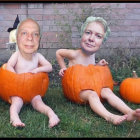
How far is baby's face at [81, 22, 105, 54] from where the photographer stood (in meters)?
3.49

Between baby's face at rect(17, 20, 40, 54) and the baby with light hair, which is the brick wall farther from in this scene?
baby's face at rect(17, 20, 40, 54)

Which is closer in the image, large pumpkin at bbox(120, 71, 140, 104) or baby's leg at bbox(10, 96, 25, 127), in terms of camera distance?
baby's leg at bbox(10, 96, 25, 127)

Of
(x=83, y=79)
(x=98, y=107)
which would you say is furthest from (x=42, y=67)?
(x=98, y=107)

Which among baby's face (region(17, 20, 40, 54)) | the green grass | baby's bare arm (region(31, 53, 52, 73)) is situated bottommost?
the green grass

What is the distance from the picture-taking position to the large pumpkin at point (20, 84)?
3188mm

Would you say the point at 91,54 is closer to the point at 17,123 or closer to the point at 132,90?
the point at 132,90

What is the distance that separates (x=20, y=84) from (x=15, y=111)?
33 centimetres

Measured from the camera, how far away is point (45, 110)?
3061 mm

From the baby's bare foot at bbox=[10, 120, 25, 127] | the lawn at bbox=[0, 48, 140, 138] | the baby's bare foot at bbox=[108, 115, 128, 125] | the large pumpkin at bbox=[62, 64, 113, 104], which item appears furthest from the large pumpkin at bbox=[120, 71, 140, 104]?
the baby's bare foot at bbox=[10, 120, 25, 127]

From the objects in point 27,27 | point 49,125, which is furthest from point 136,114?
point 27,27

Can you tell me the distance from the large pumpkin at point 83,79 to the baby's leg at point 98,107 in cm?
6

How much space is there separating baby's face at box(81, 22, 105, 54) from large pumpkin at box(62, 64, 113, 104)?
0.21 m

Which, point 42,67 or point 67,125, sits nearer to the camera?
point 67,125

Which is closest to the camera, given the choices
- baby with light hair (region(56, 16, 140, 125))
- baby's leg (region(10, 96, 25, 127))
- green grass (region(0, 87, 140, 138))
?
green grass (region(0, 87, 140, 138))
